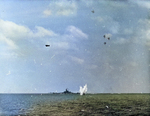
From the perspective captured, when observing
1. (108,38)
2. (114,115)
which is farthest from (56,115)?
(108,38)

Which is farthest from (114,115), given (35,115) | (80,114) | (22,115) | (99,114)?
(22,115)

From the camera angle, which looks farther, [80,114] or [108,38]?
[108,38]

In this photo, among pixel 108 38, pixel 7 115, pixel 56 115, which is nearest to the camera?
pixel 56 115

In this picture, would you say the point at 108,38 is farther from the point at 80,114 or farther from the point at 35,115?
the point at 35,115

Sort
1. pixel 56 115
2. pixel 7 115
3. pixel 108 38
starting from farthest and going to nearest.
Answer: pixel 108 38
pixel 7 115
pixel 56 115

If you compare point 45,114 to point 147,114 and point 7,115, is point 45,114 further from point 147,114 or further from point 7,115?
point 147,114

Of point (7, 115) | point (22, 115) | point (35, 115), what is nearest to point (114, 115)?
point (35, 115)

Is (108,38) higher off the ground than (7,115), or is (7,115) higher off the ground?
(108,38)

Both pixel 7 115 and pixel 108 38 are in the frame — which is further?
pixel 108 38
